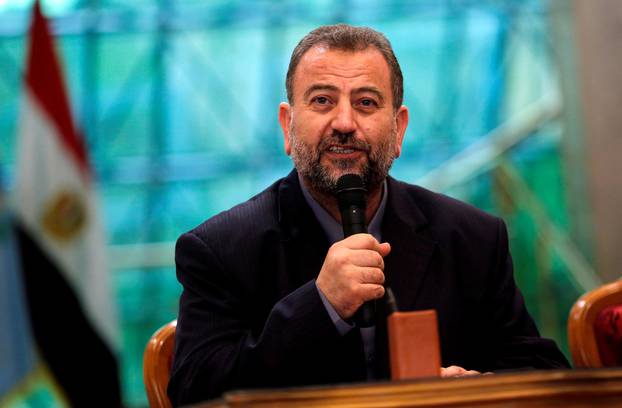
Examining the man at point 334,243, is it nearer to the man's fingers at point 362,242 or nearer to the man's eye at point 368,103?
the man's eye at point 368,103

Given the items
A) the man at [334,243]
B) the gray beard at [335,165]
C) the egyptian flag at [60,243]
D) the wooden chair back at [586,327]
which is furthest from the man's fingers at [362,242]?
the egyptian flag at [60,243]

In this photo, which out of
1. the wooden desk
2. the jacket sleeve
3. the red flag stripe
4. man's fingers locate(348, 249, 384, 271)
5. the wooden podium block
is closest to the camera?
the wooden desk

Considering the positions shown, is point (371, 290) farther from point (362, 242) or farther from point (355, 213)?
point (355, 213)

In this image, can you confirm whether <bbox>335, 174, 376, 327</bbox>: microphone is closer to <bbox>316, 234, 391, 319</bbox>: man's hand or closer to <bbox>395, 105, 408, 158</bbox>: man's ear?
<bbox>316, 234, 391, 319</bbox>: man's hand

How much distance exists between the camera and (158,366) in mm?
2350

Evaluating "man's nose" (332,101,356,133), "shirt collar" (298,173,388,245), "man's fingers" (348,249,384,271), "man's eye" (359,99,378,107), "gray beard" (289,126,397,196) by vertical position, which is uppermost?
"man's eye" (359,99,378,107)

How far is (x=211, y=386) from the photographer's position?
212 cm

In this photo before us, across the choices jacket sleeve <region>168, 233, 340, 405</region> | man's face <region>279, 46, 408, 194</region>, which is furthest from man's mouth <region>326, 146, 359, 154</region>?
jacket sleeve <region>168, 233, 340, 405</region>

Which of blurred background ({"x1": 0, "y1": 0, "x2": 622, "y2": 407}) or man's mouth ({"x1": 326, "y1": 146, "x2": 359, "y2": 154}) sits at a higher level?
blurred background ({"x1": 0, "y1": 0, "x2": 622, "y2": 407})

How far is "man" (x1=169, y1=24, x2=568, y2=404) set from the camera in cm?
223

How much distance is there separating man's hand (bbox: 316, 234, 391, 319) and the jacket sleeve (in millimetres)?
Answer: 100

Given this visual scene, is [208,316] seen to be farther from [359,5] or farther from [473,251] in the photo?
[359,5]

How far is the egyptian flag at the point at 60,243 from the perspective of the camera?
555 cm

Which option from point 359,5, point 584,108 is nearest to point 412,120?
point 359,5
